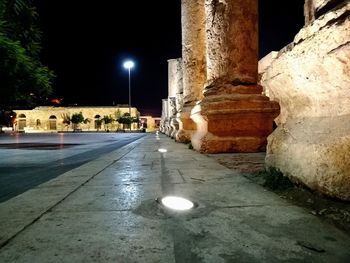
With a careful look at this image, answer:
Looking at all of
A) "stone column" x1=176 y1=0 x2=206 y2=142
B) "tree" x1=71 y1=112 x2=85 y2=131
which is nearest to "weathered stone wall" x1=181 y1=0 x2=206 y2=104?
"stone column" x1=176 y1=0 x2=206 y2=142

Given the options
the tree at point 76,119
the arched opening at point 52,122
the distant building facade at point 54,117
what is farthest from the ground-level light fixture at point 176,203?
the arched opening at point 52,122

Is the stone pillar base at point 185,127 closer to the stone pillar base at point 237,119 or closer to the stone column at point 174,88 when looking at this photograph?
the stone column at point 174,88

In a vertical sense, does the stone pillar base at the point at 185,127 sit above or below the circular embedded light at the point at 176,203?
above

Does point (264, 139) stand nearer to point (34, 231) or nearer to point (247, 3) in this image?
point (247, 3)

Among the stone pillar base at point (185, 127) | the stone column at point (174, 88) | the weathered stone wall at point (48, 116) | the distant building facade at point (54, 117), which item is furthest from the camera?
the weathered stone wall at point (48, 116)

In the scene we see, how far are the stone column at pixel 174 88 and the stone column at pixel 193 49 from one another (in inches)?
111

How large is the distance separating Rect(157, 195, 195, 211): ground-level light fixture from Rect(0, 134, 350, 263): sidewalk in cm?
6

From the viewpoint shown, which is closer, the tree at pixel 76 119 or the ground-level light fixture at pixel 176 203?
the ground-level light fixture at pixel 176 203

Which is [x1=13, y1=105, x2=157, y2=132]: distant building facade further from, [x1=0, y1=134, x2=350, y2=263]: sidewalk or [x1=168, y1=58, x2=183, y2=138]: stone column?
[x1=0, y1=134, x2=350, y2=263]: sidewalk

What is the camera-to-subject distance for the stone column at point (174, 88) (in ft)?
43.2

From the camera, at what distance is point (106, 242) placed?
52.9 inches

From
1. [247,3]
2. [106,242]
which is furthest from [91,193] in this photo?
[247,3]

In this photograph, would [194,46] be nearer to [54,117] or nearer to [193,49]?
[193,49]

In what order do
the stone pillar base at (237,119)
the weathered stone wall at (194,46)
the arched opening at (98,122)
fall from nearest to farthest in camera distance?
the stone pillar base at (237,119) < the weathered stone wall at (194,46) < the arched opening at (98,122)
